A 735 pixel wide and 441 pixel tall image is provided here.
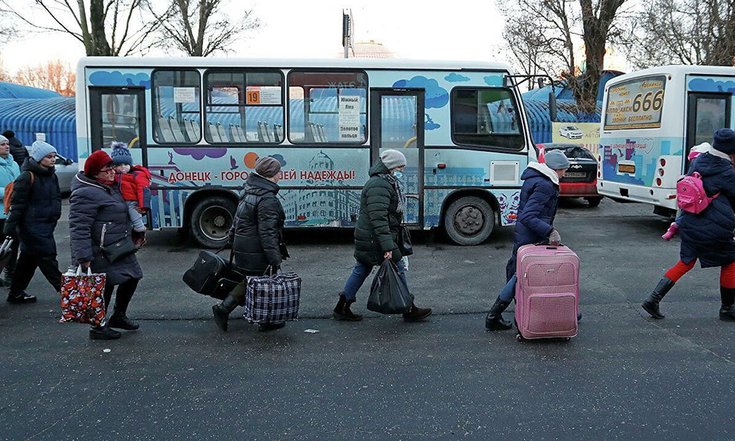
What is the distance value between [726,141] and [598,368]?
8.06 ft

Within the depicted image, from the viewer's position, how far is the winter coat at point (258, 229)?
5.44 metres

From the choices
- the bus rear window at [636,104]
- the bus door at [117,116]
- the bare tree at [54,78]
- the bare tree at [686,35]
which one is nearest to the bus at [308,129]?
the bus door at [117,116]

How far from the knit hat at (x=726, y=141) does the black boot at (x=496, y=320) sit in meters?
2.40

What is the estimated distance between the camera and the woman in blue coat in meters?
5.44

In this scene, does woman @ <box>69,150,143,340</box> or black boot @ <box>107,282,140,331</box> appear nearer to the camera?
woman @ <box>69,150,143,340</box>

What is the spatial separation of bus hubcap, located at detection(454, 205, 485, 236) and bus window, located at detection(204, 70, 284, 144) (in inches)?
119

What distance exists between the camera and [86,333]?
5.75m

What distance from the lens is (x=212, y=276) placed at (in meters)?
5.66

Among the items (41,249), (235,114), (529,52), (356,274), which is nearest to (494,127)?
(235,114)

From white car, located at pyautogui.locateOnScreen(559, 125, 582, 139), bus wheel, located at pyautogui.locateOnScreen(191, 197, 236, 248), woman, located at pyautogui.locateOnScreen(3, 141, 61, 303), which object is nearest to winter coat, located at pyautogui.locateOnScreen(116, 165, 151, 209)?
woman, located at pyautogui.locateOnScreen(3, 141, 61, 303)

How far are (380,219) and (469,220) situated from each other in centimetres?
454

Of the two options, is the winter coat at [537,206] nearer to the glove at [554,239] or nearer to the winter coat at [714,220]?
the glove at [554,239]

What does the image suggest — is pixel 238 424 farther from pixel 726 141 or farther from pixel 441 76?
pixel 441 76

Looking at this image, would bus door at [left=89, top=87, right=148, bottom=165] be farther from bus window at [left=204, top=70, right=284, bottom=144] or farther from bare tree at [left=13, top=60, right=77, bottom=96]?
bare tree at [left=13, top=60, right=77, bottom=96]
